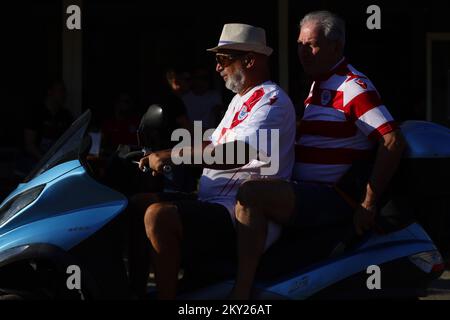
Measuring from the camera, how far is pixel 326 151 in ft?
11.8

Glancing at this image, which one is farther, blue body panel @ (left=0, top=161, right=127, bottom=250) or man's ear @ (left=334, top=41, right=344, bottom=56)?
man's ear @ (left=334, top=41, right=344, bottom=56)

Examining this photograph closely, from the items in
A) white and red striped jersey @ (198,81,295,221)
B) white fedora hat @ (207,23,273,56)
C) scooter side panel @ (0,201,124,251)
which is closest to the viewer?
scooter side panel @ (0,201,124,251)

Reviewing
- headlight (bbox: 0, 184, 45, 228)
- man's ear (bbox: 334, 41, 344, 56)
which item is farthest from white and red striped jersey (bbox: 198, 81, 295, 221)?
headlight (bbox: 0, 184, 45, 228)

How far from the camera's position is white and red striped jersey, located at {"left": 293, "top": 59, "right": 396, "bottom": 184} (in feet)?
11.5

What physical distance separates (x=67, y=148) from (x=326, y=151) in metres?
1.06

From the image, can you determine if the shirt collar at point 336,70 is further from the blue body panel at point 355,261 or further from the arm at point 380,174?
the blue body panel at point 355,261

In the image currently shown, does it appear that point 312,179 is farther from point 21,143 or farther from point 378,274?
point 21,143

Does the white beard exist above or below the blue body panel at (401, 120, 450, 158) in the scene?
above

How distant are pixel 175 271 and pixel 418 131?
112cm

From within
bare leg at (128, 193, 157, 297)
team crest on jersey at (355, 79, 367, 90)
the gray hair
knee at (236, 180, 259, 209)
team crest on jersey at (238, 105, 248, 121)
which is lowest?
Answer: bare leg at (128, 193, 157, 297)

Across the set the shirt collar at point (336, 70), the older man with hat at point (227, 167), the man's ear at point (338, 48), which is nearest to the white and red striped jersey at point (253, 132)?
the older man with hat at point (227, 167)

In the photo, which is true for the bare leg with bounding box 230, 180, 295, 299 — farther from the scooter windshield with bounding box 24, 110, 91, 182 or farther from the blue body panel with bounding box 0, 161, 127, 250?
the scooter windshield with bounding box 24, 110, 91, 182

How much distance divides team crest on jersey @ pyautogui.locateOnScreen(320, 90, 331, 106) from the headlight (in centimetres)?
116

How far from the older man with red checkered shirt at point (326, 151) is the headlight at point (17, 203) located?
0.78 meters
